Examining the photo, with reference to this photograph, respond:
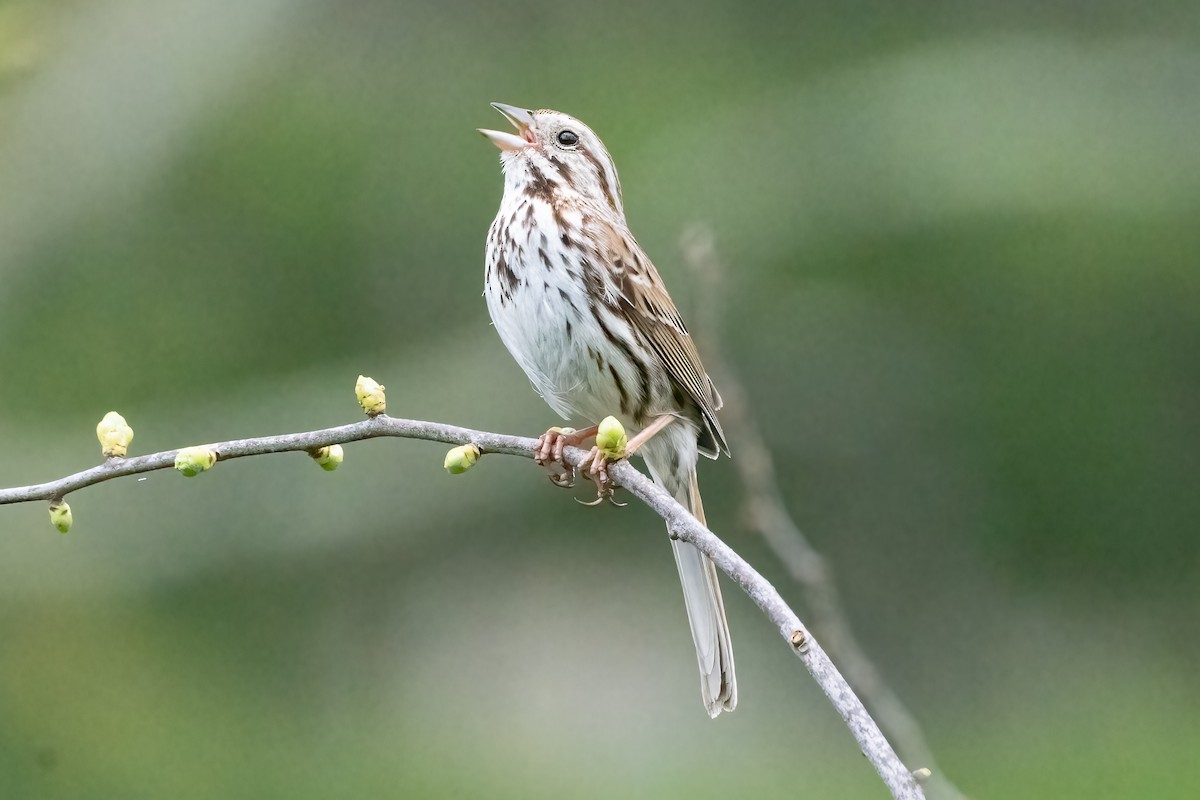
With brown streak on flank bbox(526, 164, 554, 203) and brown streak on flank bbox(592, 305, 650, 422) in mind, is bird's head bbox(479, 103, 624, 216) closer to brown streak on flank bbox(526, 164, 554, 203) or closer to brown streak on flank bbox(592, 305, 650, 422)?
brown streak on flank bbox(526, 164, 554, 203)

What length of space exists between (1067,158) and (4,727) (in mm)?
5409

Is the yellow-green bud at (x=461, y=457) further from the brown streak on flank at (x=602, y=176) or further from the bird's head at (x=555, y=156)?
the brown streak on flank at (x=602, y=176)

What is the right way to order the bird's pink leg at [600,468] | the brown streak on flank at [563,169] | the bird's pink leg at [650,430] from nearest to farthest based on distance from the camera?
the bird's pink leg at [600,468]
the bird's pink leg at [650,430]
the brown streak on flank at [563,169]

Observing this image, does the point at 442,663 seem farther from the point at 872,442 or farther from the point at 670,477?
the point at 670,477

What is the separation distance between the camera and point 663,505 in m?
2.42

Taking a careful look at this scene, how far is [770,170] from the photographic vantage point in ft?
25.4

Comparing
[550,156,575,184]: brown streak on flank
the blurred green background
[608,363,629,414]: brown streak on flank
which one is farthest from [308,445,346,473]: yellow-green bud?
the blurred green background

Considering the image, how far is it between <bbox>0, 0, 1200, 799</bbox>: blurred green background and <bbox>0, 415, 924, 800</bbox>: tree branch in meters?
3.86

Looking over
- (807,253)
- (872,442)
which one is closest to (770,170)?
(807,253)

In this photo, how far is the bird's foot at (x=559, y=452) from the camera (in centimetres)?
319

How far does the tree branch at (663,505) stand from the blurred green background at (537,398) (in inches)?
152

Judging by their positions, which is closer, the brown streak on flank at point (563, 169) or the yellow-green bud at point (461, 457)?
the yellow-green bud at point (461, 457)

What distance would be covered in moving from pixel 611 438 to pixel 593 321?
966 mm

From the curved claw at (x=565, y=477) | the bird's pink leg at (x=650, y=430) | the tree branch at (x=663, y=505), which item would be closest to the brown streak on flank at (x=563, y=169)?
the bird's pink leg at (x=650, y=430)
